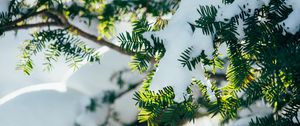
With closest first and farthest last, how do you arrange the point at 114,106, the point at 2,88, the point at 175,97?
the point at 175,97, the point at 114,106, the point at 2,88

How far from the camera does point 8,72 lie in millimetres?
4520

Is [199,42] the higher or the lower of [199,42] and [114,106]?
the higher

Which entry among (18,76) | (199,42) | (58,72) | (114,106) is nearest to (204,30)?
(199,42)

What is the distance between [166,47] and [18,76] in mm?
4214

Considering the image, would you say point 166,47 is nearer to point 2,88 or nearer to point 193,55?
point 193,55

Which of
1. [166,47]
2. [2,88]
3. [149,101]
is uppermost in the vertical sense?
[166,47]

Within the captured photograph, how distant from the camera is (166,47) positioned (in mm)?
705

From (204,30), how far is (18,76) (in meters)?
4.30

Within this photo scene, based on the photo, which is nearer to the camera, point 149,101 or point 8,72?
point 149,101

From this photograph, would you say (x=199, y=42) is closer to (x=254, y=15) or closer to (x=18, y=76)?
(x=254, y=15)

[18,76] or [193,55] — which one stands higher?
[193,55]

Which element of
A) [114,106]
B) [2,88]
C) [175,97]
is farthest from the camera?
[2,88]

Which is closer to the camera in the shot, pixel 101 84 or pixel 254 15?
pixel 254 15

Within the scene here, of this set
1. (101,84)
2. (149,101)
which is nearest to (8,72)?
(101,84)
